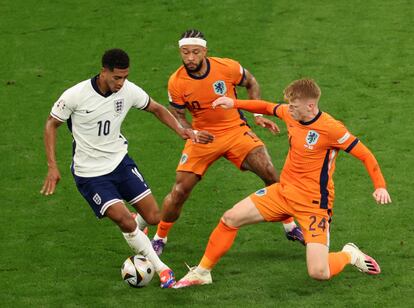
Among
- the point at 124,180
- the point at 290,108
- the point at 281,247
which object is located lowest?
the point at 281,247

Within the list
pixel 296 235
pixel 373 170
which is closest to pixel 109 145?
pixel 296 235

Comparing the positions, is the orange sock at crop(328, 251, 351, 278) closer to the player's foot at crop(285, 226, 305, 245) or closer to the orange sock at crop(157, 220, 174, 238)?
the player's foot at crop(285, 226, 305, 245)

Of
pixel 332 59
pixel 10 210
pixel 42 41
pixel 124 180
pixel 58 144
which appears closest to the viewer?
pixel 124 180

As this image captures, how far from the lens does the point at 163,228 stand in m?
13.3

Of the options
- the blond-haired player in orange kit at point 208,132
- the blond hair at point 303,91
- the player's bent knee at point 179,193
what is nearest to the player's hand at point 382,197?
the blond hair at point 303,91

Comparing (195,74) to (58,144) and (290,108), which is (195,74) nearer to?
(290,108)

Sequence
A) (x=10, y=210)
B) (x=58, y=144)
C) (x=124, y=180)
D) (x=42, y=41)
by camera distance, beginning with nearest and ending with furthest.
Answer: (x=124, y=180) → (x=10, y=210) → (x=58, y=144) → (x=42, y=41)

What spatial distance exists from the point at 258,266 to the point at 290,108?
82.2 inches

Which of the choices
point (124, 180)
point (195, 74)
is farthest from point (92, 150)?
point (195, 74)

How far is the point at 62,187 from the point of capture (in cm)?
1543

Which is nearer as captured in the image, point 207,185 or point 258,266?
point 258,266

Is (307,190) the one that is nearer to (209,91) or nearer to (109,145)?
(209,91)

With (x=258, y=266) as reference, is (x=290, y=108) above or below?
above

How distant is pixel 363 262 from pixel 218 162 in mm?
4587
